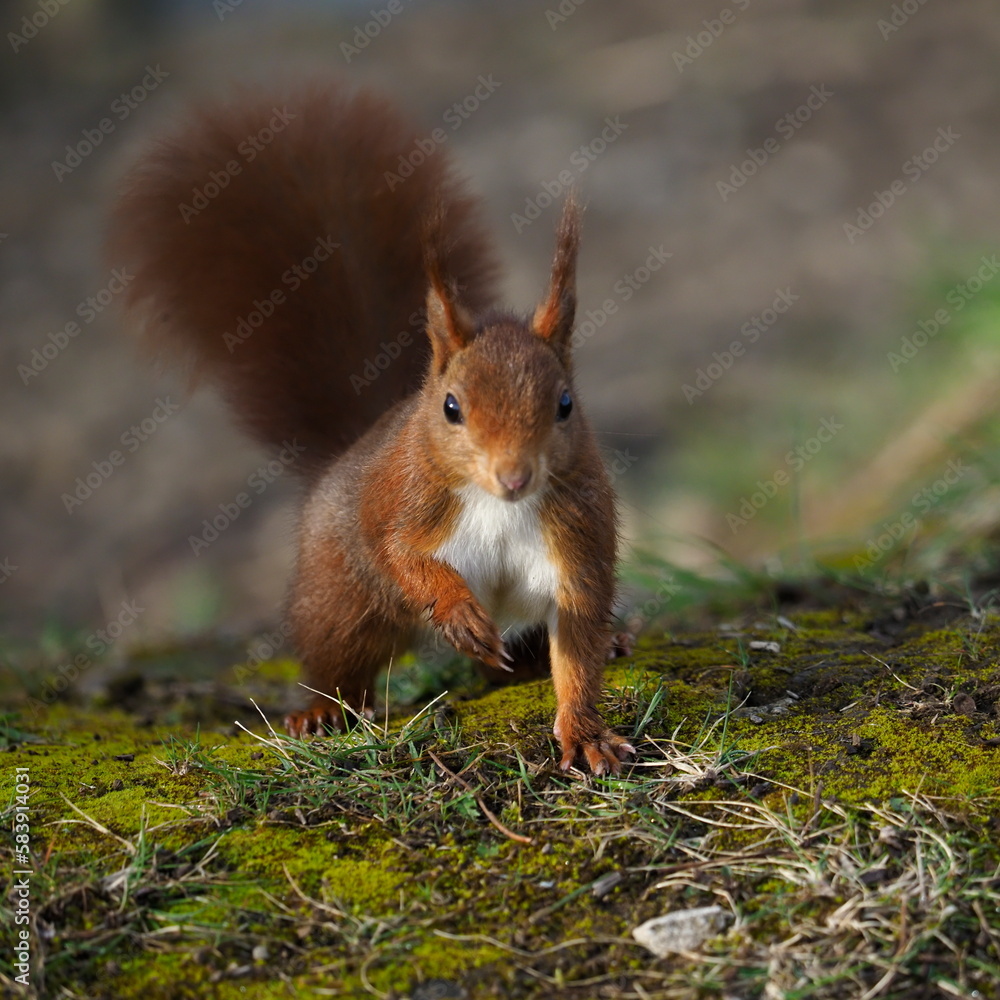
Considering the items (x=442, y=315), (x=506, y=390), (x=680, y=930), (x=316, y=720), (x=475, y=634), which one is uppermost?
(x=442, y=315)

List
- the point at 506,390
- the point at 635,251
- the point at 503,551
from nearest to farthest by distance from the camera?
the point at 506,390 → the point at 503,551 → the point at 635,251

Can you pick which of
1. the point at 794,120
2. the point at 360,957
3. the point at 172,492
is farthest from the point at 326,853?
the point at 794,120

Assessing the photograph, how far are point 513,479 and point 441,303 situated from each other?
1.56 ft

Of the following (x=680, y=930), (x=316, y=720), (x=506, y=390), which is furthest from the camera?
(x=316, y=720)

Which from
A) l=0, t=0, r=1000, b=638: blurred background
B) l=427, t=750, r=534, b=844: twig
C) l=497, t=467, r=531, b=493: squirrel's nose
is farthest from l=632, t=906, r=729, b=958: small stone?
l=0, t=0, r=1000, b=638: blurred background

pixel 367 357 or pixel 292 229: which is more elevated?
pixel 292 229

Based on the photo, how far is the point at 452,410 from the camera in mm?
2254

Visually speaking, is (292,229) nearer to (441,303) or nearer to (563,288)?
(441,303)

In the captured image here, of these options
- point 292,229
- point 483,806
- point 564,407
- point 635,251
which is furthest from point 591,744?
point 635,251

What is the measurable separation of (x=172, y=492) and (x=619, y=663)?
451 cm

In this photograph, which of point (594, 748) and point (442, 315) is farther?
point (442, 315)

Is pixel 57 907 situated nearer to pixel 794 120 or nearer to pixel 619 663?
pixel 619 663

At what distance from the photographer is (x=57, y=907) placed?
1701 mm

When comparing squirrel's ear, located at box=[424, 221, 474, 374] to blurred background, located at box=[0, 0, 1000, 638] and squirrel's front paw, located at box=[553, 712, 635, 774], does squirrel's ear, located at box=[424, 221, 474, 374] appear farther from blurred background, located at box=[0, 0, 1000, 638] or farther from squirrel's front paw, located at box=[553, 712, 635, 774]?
blurred background, located at box=[0, 0, 1000, 638]
